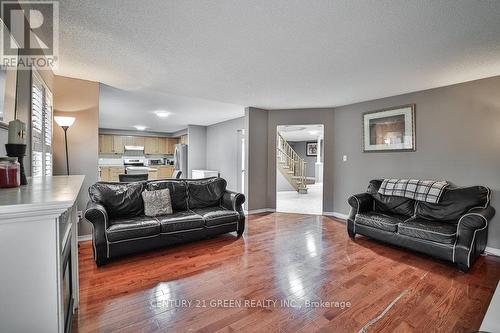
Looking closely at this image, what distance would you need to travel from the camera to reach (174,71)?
10.0ft

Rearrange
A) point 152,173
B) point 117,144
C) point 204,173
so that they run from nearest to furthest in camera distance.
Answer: point 204,173, point 117,144, point 152,173

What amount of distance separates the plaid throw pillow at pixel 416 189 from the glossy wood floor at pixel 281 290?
0.84 metres

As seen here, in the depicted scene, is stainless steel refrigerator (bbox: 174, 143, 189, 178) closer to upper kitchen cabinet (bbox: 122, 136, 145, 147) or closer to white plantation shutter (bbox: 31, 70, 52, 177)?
upper kitchen cabinet (bbox: 122, 136, 145, 147)

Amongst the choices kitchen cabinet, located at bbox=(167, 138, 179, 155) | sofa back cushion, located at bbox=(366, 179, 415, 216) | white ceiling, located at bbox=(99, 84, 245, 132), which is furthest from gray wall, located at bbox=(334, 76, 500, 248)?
kitchen cabinet, located at bbox=(167, 138, 179, 155)

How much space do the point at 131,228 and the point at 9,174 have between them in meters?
1.79

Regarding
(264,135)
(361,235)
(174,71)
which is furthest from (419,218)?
(174,71)

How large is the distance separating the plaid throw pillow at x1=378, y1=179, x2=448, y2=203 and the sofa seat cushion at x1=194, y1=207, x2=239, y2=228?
8.06ft

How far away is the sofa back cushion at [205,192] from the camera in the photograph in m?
3.83

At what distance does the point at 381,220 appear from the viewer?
3.28 m

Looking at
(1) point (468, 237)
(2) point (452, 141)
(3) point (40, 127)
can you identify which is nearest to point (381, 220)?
(1) point (468, 237)

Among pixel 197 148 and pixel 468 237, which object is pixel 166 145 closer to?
pixel 197 148

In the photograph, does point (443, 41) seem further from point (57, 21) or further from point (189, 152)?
point (189, 152)

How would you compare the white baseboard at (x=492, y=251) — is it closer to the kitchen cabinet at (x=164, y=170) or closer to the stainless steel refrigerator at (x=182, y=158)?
the stainless steel refrigerator at (x=182, y=158)

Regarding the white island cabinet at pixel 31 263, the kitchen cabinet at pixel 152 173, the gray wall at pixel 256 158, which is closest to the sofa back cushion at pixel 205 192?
the gray wall at pixel 256 158
